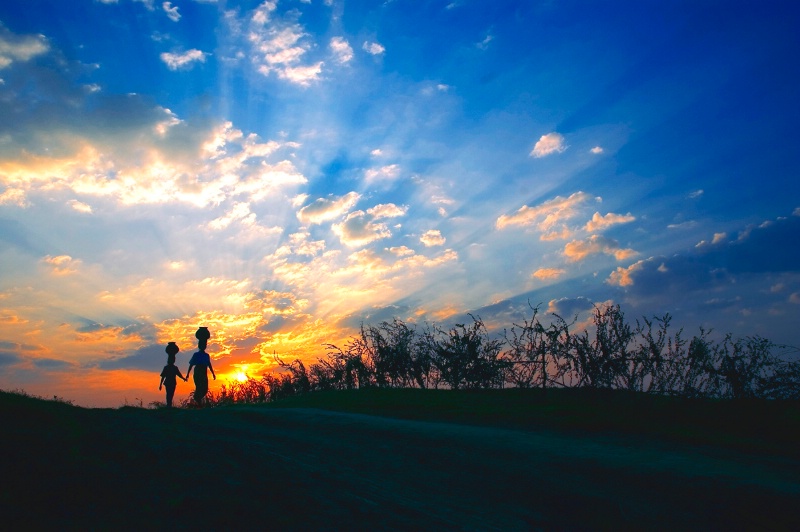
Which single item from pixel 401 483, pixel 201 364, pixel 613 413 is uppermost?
pixel 201 364

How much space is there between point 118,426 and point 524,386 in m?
12.1

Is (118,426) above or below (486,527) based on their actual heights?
above

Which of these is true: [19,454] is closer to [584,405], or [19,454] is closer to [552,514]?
[552,514]

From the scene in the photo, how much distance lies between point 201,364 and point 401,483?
45.4 feet

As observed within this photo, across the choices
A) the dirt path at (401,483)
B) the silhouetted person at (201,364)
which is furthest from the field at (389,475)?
the silhouetted person at (201,364)

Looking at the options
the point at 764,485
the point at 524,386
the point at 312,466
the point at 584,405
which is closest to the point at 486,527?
the point at 312,466

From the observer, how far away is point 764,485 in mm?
5543

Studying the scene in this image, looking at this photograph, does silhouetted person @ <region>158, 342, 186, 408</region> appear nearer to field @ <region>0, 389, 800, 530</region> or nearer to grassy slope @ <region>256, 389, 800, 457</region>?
grassy slope @ <region>256, 389, 800, 457</region>

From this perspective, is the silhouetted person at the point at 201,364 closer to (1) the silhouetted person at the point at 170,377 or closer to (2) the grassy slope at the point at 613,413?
(1) the silhouetted person at the point at 170,377

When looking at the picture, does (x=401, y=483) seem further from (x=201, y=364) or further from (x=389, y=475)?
(x=201, y=364)

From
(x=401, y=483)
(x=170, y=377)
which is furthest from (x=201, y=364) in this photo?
(x=401, y=483)

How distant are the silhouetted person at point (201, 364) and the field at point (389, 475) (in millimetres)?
8287

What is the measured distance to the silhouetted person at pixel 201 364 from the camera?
17.3 m

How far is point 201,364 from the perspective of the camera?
1738 cm
